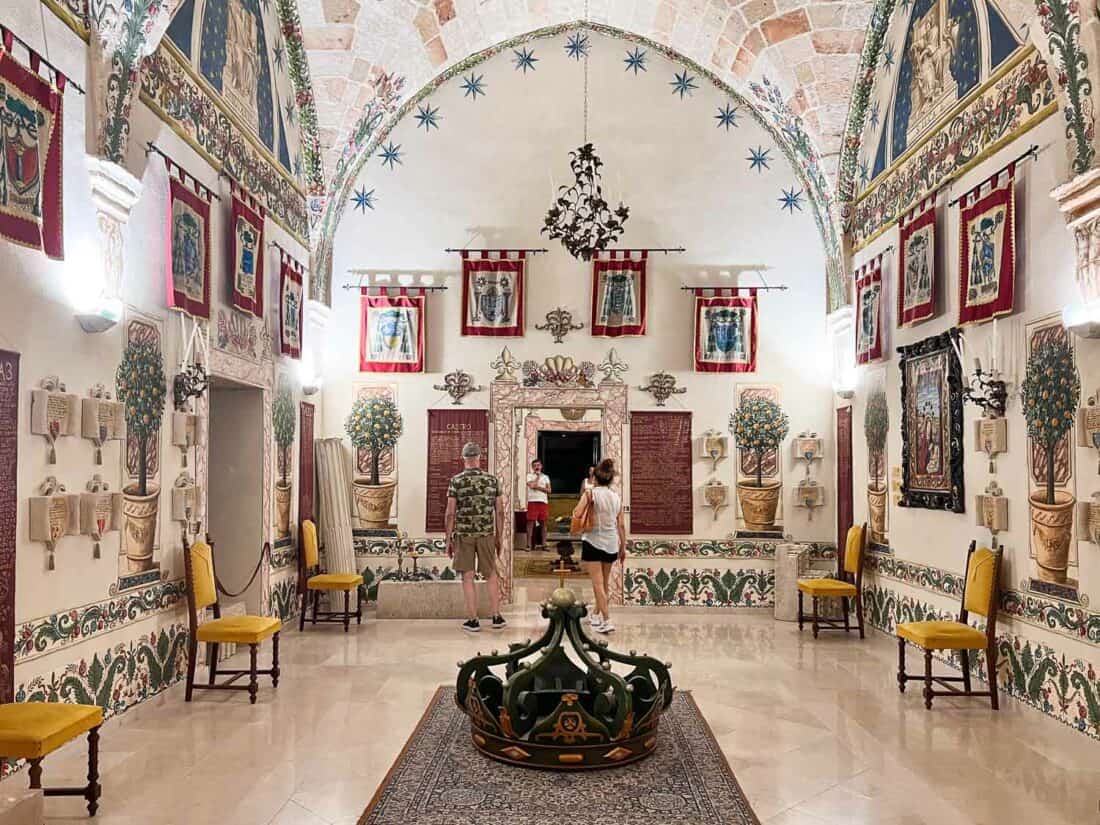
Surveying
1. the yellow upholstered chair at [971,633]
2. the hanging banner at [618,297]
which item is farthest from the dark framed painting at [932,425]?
the hanging banner at [618,297]

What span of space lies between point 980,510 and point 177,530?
5915 millimetres

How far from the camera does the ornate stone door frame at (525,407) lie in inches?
437

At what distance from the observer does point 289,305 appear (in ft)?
31.3

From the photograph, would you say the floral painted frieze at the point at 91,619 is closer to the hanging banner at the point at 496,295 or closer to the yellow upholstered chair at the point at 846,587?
the hanging banner at the point at 496,295

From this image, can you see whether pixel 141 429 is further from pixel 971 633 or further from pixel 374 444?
pixel 971 633

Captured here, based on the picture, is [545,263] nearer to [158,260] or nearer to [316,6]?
[316,6]

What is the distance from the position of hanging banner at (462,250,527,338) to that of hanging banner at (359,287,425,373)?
0.59 metres

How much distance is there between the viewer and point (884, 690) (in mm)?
6992

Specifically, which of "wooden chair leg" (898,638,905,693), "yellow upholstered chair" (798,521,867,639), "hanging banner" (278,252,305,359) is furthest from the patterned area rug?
"hanging banner" (278,252,305,359)

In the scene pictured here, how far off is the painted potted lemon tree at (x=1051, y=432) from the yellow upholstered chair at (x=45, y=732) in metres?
5.63

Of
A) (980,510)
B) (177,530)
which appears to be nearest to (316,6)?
(177,530)

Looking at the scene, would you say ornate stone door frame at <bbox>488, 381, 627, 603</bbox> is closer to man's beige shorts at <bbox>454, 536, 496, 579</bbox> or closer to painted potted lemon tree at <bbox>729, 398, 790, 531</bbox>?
painted potted lemon tree at <bbox>729, 398, 790, 531</bbox>

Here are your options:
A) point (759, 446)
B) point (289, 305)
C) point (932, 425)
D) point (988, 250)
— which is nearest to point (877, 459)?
point (932, 425)

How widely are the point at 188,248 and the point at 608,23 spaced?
583 centimetres
